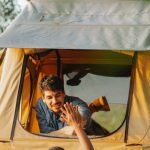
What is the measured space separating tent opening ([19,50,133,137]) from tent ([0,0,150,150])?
0.4 inches

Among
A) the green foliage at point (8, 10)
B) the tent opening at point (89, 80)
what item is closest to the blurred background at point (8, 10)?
the green foliage at point (8, 10)

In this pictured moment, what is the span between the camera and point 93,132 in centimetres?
611

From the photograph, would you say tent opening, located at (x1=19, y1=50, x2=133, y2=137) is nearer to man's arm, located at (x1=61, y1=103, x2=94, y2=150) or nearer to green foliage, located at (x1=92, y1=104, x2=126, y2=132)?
green foliage, located at (x1=92, y1=104, x2=126, y2=132)

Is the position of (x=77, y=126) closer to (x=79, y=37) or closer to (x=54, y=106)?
(x=54, y=106)

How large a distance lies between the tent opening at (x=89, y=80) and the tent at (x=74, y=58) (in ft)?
0.03

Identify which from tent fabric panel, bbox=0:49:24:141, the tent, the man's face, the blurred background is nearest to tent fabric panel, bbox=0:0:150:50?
the tent

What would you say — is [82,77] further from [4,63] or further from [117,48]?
[117,48]

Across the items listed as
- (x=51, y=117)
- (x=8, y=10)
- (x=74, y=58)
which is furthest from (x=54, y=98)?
(x=8, y=10)

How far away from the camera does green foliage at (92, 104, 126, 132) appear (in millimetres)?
6289

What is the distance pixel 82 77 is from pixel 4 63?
89 centimetres

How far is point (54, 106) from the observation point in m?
5.87

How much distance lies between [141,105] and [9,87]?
121 cm

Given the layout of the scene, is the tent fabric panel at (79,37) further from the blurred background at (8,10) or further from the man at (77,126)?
the blurred background at (8,10)

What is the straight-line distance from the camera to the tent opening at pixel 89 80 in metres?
6.43
